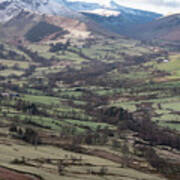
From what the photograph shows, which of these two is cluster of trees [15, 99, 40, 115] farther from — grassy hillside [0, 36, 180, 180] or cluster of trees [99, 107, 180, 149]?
cluster of trees [99, 107, 180, 149]

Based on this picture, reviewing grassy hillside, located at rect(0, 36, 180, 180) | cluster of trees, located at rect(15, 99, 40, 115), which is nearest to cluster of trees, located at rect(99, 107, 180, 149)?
grassy hillside, located at rect(0, 36, 180, 180)

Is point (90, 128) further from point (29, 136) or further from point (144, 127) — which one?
point (29, 136)

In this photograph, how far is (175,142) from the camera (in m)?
93.8

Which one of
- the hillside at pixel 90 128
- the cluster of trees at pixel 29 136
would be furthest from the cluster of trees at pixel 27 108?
the cluster of trees at pixel 29 136

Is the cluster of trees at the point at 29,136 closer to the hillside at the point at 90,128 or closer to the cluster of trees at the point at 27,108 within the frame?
the hillside at the point at 90,128

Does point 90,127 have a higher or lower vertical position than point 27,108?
lower

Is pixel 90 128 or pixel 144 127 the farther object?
pixel 144 127

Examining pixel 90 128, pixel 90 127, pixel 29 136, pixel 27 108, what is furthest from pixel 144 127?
Result: pixel 29 136

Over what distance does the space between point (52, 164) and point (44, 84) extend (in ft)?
337

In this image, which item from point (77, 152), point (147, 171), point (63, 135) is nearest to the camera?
point (147, 171)

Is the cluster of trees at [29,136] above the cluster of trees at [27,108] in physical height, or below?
below

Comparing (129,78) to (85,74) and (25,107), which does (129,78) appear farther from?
(25,107)

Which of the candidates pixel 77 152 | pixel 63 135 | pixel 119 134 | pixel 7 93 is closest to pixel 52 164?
pixel 77 152

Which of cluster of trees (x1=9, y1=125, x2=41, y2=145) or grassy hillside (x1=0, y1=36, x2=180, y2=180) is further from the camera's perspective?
cluster of trees (x1=9, y1=125, x2=41, y2=145)
